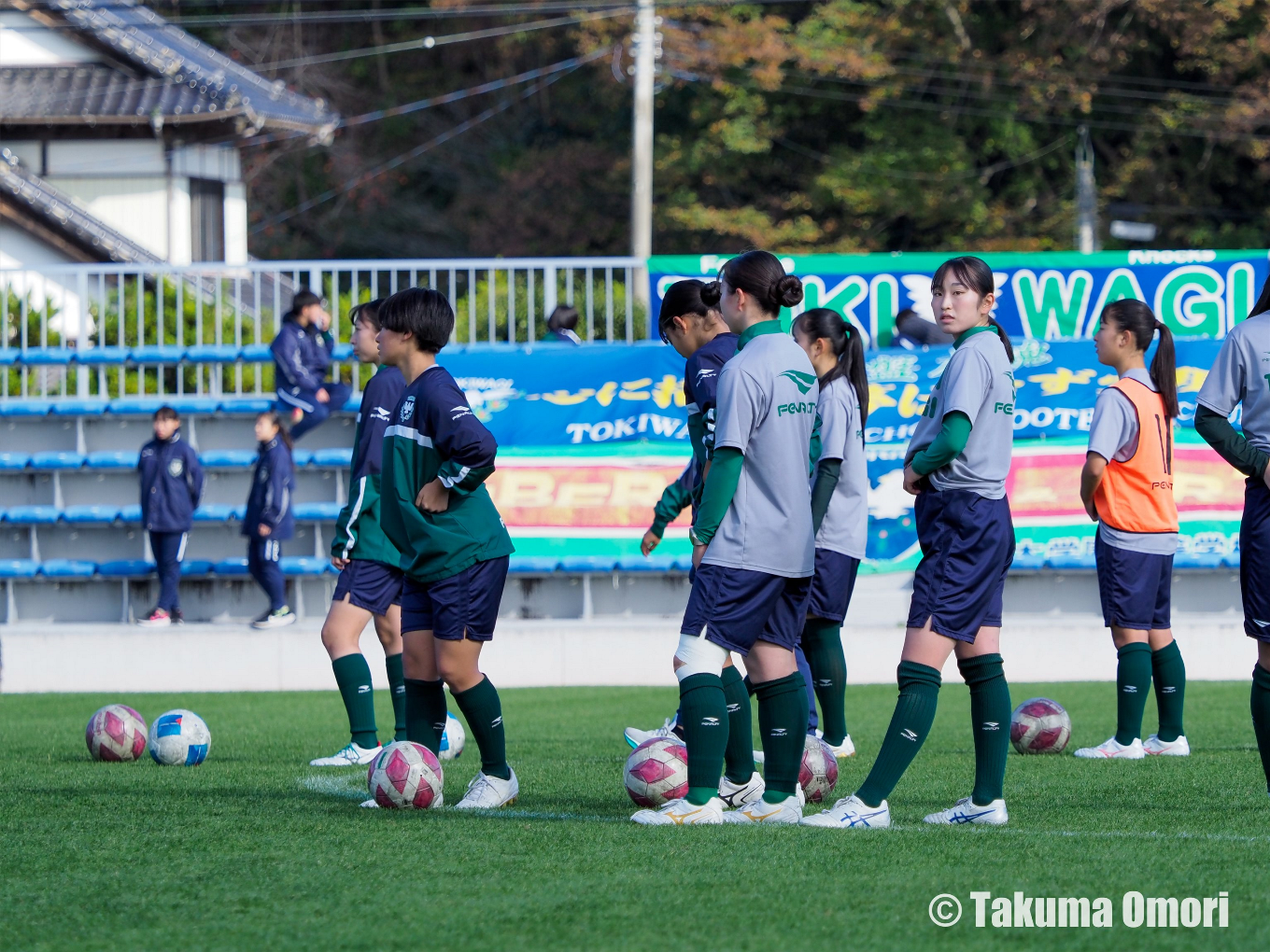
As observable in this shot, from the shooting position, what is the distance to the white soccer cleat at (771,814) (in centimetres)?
558

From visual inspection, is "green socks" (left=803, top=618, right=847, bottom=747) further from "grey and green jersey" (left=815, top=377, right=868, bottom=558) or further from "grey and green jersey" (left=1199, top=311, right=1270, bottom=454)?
"grey and green jersey" (left=1199, top=311, right=1270, bottom=454)

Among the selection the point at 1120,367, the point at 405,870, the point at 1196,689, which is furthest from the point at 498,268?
the point at 405,870

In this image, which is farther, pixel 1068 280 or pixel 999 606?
pixel 1068 280

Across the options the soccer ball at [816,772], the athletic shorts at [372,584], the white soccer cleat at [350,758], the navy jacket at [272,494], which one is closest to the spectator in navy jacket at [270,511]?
the navy jacket at [272,494]

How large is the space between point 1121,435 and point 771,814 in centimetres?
288

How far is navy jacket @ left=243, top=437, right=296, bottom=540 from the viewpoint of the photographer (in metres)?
13.9

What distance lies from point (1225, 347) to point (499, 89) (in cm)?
3304

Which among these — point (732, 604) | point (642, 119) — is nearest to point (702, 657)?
point (732, 604)

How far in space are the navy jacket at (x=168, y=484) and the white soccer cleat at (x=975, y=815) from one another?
9.92 metres

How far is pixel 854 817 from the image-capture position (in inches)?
214

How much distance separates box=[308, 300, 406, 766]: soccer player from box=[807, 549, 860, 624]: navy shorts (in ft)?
6.50

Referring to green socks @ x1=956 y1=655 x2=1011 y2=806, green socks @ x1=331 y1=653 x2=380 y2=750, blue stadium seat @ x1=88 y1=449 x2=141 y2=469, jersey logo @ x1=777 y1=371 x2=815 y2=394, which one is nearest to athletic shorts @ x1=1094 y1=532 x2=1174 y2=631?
green socks @ x1=956 y1=655 x2=1011 y2=806

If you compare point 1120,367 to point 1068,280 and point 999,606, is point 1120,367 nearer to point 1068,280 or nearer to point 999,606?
point 999,606

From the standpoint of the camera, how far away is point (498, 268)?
1513 cm
